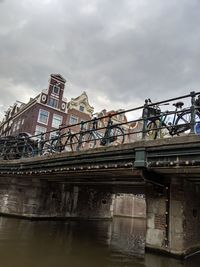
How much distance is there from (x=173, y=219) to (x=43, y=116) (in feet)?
93.2

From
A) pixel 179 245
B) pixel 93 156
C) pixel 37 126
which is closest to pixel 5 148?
pixel 93 156

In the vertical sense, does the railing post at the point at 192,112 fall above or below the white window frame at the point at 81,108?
below

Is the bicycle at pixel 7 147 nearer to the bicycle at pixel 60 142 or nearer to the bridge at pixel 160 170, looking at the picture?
the bridge at pixel 160 170

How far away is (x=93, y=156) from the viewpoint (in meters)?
9.30

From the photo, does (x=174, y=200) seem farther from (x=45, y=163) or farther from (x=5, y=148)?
(x=5, y=148)

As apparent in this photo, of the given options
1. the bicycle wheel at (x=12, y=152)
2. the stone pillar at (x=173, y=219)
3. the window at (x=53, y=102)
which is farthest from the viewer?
Result: the window at (x=53, y=102)

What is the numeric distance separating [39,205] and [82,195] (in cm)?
441

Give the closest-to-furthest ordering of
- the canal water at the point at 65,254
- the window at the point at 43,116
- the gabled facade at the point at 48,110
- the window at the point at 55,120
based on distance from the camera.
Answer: the canal water at the point at 65,254 < the gabled facade at the point at 48,110 < the window at the point at 43,116 < the window at the point at 55,120

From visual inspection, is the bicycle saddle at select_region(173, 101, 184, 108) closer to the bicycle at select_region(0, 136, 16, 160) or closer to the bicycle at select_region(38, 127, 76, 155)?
the bicycle at select_region(38, 127, 76, 155)

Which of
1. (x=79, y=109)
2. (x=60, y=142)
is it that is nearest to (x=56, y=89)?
(x=79, y=109)

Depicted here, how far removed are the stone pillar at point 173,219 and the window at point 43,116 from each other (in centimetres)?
2690

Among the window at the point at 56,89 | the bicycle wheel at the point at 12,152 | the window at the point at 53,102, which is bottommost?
the bicycle wheel at the point at 12,152

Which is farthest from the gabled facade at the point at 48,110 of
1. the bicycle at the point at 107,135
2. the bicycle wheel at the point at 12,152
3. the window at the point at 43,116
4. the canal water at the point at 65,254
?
the canal water at the point at 65,254

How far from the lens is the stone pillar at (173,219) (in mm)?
8883
